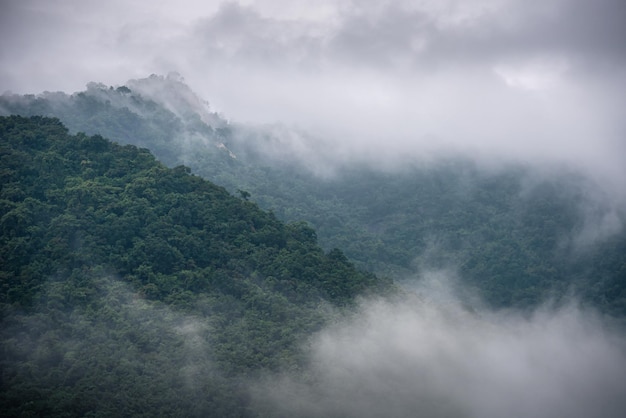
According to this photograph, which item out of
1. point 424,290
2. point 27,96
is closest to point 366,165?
point 424,290

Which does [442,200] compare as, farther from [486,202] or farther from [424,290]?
[424,290]

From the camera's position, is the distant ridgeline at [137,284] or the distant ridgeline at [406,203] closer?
the distant ridgeline at [137,284]

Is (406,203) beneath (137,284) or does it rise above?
above

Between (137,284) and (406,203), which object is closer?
(137,284)

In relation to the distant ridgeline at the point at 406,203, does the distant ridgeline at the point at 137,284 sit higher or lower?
lower
